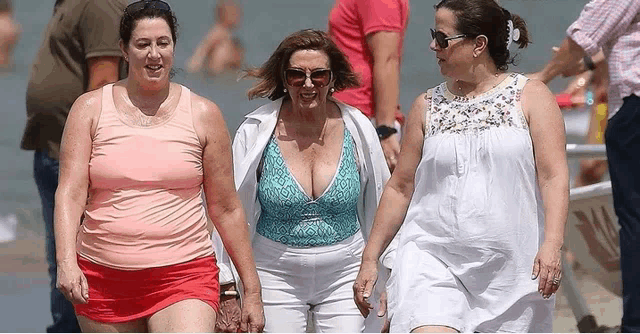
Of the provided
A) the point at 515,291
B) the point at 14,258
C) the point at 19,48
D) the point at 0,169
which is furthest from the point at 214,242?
the point at 19,48

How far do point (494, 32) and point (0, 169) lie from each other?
1349 cm

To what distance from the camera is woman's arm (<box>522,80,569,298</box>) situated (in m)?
4.69

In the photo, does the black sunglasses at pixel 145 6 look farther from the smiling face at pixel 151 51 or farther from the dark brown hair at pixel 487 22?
the dark brown hair at pixel 487 22

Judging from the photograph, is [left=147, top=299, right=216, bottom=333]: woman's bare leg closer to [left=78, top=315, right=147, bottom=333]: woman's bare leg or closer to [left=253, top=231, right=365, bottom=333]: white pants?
[left=78, top=315, right=147, bottom=333]: woman's bare leg

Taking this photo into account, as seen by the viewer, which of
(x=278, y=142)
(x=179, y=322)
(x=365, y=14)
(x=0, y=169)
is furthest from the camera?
(x=0, y=169)

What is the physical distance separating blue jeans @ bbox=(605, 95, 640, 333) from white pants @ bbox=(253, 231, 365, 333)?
1202 millimetres

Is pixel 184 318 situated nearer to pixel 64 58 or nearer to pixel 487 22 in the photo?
pixel 487 22

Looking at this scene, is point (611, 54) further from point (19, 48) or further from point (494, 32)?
point (19, 48)

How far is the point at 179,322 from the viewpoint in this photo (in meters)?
4.82

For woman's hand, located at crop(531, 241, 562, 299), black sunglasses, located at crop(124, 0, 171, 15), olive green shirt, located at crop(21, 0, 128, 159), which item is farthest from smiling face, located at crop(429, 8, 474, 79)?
olive green shirt, located at crop(21, 0, 128, 159)

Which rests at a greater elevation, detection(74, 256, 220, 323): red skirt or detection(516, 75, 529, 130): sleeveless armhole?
detection(516, 75, 529, 130): sleeveless armhole

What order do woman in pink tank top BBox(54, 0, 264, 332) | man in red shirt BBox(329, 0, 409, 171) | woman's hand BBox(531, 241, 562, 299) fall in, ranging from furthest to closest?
man in red shirt BBox(329, 0, 409, 171) < woman in pink tank top BBox(54, 0, 264, 332) < woman's hand BBox(531, 241, 562, 299)

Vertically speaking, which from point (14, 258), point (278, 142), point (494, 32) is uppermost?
point (494, 32)

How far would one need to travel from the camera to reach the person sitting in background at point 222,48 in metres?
19.4
